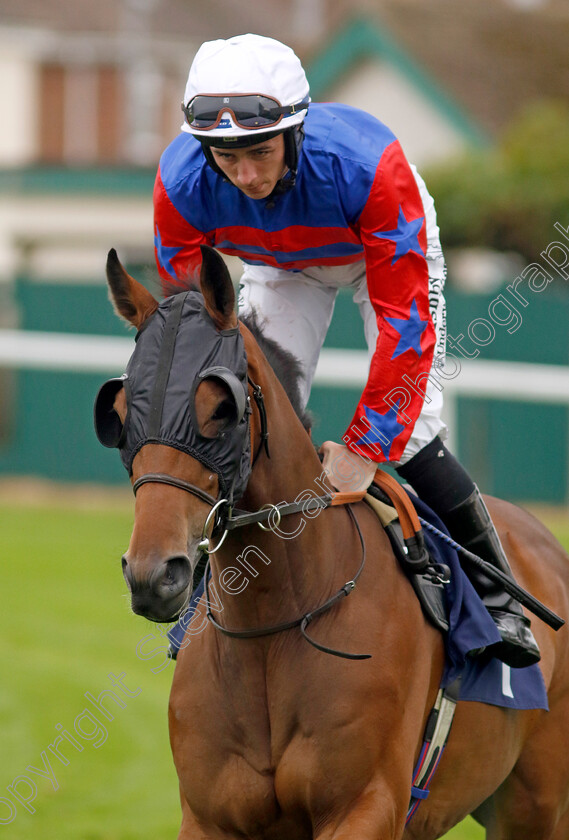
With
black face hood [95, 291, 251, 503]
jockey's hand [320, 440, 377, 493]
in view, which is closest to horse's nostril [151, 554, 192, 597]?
black face hood [95, 291, 251, 503]

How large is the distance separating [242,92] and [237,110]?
2.5 inches

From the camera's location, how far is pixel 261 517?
2885mm

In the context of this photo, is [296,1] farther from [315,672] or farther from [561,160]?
[315,672]

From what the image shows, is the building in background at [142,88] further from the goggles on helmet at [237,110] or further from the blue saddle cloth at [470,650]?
the goggles on helmet at [237,110]

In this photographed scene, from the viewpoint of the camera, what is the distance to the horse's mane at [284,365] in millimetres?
3031

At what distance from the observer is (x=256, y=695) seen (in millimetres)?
3000

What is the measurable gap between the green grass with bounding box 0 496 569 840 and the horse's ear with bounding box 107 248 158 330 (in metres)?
0.68

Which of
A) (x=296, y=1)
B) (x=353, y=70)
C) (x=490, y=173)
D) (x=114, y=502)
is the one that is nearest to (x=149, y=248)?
(x=353, y=70)

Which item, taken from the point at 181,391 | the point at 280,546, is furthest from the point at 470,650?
the point at 181,391

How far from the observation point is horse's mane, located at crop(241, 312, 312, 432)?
9.95 ft

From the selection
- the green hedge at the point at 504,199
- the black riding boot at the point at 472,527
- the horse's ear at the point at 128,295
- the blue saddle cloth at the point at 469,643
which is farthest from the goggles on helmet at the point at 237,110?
the green hedge at the point at 504,199

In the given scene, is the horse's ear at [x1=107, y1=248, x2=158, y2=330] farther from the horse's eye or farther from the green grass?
the green grass

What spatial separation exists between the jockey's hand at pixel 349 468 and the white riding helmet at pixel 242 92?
0.85m

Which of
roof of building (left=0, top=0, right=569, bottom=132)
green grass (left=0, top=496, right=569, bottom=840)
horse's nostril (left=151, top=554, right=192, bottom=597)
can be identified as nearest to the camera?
horse's nostril (left=151, top=554, right=192, bottom=597)
